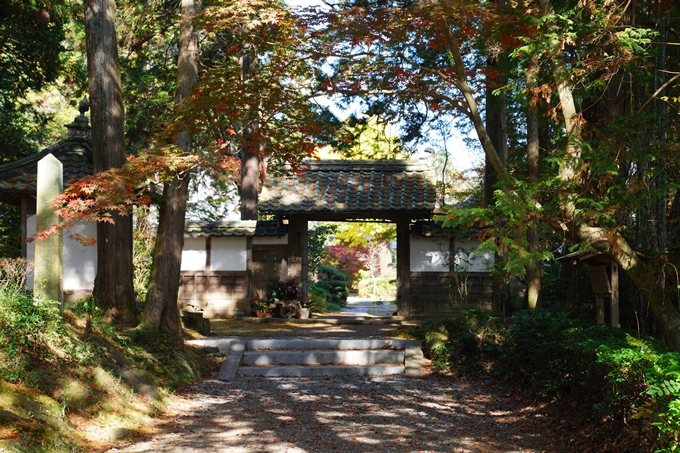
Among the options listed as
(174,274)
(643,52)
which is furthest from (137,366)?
(643,52)

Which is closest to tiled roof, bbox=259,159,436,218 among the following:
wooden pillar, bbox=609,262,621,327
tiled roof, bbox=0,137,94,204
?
tiled roof, bbox=0,137,94,204

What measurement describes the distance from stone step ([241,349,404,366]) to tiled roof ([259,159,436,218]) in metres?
5.52

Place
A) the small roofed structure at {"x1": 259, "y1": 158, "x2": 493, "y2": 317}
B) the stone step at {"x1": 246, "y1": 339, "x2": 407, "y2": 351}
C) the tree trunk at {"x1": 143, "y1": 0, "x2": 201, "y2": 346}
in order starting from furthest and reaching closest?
the small roofed structure at {"x1": 259, "y1": 158, "x2": 493, "y2": 317}, the stone step at {"x1": 246, "y1": 339, "x2": 407, "y2": 351}, the tree trunk at {"x1": 143, "y1": 0, "x2": 201, "y2": 346}

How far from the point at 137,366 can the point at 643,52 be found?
6.51 m

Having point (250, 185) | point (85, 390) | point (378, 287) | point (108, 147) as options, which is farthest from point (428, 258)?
point (378, 287)

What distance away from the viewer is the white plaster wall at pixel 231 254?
1752cm

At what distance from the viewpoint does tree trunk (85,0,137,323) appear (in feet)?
33.4

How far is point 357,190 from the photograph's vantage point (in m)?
17.0

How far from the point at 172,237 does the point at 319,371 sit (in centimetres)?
305

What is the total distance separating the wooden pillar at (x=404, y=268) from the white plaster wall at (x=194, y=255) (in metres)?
5.04

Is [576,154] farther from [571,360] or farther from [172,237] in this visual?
[172,237]

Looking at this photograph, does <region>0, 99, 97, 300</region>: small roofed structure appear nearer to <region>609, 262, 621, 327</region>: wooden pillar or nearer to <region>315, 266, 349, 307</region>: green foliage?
<region>609, 262, 621, 327</region>: wooden pillar

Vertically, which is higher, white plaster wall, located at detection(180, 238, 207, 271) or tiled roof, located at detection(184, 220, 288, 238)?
tiled roof, located at detection(184, 220, 288, 238)

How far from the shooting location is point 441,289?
1661cm
